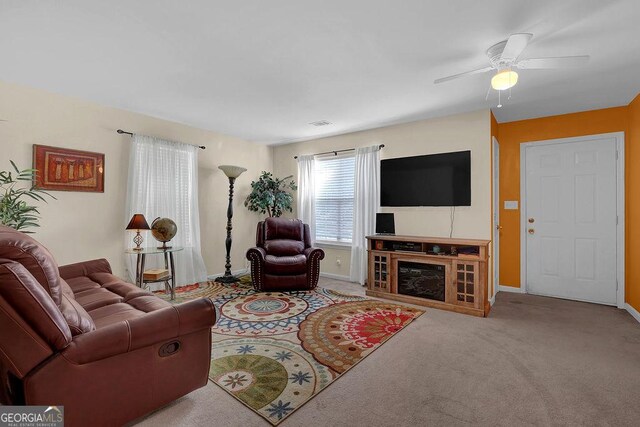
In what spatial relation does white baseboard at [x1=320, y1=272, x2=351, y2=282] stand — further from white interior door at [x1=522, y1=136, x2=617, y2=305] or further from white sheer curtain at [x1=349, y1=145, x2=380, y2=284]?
white interior door at [x1=522, y1=136, x2=617, y2=305]

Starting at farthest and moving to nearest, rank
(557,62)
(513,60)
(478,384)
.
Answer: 1. (513,60)
2. (557,62)
3. (478,384)

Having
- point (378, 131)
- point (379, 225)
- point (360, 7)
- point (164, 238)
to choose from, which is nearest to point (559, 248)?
point (379, 225)

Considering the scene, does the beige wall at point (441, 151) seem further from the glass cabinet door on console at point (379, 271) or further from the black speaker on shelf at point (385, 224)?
the glass cabinet door on console at point (379, 271)

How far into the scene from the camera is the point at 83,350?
1.40 meters

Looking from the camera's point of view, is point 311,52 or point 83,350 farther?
point 311,52

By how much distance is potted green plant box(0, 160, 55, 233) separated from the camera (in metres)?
2.70

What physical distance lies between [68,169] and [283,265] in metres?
2.83

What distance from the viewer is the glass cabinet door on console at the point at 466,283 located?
344 cm

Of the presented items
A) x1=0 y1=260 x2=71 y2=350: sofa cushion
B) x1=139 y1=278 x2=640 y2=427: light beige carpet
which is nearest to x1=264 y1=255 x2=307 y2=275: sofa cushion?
x1=139 y1=278 x2=640 y2=427: light beige carpet

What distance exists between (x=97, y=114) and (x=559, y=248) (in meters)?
6.37

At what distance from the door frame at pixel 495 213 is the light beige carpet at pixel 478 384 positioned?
1139 mm

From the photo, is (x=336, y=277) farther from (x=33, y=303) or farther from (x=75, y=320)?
(x=33, y=303)

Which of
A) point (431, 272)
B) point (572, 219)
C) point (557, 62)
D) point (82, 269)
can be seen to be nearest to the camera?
point (557, 62)

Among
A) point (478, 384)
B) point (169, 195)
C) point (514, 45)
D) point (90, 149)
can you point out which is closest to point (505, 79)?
point (514, 45)
